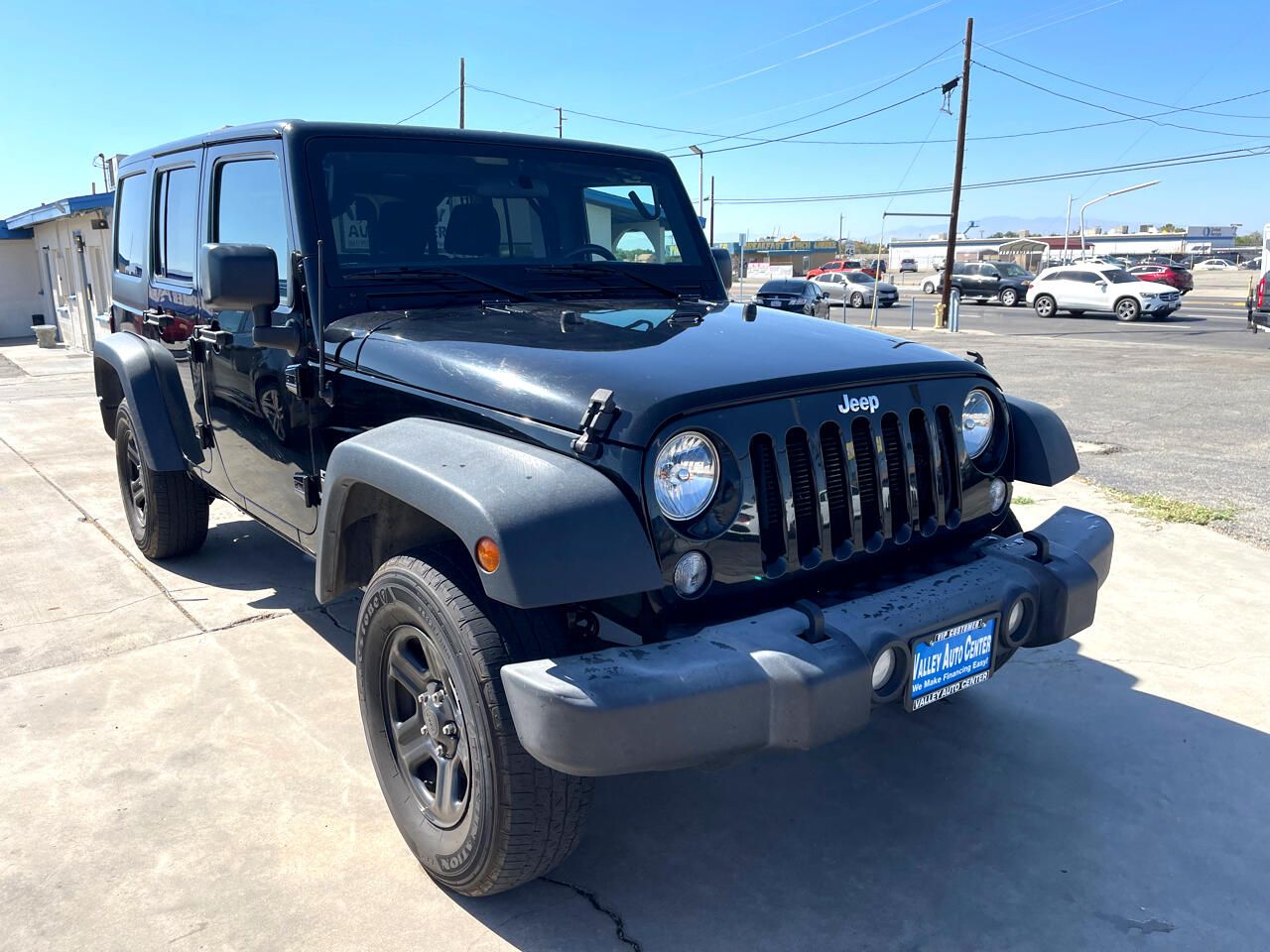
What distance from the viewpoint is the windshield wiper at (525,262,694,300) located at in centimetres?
359

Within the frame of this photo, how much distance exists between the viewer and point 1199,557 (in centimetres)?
529

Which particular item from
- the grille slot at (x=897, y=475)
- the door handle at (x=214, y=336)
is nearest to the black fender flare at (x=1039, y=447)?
the grille slot at (x=897, y=475)

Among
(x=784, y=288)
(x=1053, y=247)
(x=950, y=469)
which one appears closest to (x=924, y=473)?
(x=950, y=469)

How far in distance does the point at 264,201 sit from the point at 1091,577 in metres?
2.95

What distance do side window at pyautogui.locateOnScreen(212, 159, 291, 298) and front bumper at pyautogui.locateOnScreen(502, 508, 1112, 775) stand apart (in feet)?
6.31

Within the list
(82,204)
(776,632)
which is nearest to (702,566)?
(776,632)

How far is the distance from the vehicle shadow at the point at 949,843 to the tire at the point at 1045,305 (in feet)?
92.8

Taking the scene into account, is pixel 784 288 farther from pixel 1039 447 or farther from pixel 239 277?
pixel 239 277

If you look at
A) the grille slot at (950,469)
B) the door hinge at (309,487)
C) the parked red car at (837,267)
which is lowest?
the parked red car at (837,267)

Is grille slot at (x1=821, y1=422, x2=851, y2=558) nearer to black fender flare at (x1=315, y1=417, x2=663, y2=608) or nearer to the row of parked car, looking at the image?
black fender flare at (x1=315, y1=417, x2=663, y2=608)

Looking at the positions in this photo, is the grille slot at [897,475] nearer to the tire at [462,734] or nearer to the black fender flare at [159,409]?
the tire at [462,734]

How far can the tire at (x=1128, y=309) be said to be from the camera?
26.9m

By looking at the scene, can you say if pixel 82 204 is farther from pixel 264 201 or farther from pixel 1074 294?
pixel 1074 294

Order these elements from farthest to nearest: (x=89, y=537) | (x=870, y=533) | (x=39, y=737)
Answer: (x=89, y=537) < (x=39, y=737) < (x=870, y=533)
